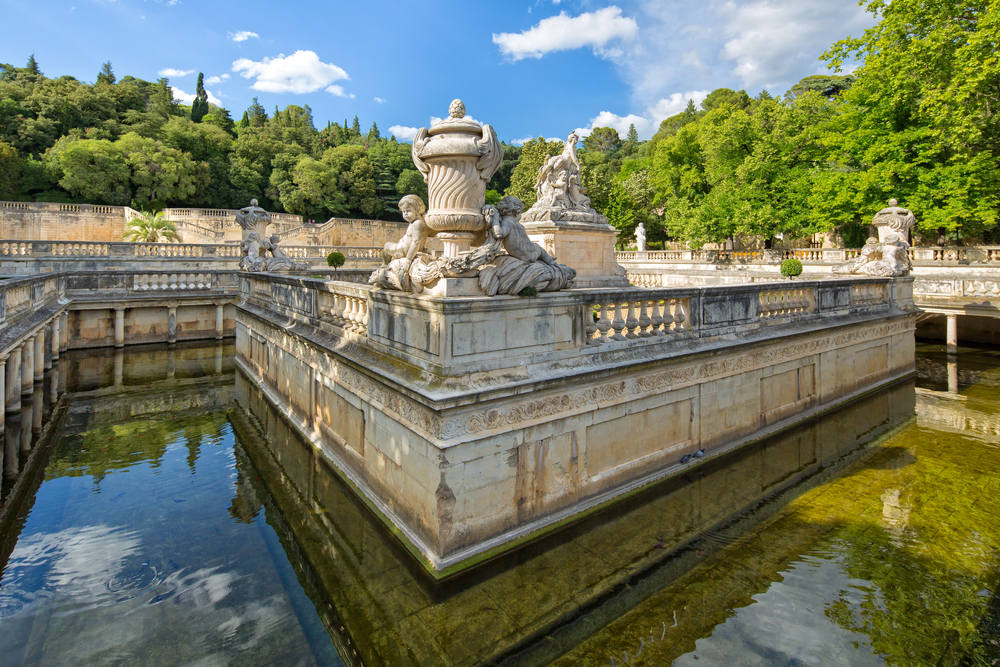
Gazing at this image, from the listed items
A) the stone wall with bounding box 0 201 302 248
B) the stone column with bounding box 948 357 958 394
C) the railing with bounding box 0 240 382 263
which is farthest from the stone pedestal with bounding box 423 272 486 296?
the stone wall with bounding box 0 201 302 248

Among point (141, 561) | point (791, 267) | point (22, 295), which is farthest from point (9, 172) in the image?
point (791, 267)

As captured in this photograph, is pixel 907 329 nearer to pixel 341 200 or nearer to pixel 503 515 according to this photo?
pixel 503 515

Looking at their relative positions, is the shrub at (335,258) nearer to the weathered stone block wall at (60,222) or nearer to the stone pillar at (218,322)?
the stone pillar at (218,322)

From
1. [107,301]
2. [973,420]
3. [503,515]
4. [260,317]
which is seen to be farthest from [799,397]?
[107,301]

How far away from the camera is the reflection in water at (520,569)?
397 cm

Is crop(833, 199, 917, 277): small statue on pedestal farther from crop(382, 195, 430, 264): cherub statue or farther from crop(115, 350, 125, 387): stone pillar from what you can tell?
crop(115, 350, 125, 387): stone pillar

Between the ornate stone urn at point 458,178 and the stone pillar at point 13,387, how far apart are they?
29.9ft

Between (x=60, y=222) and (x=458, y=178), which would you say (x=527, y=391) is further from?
(x=60, y=222)

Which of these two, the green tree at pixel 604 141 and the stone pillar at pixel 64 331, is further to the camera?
the green tree at pixel 604 141

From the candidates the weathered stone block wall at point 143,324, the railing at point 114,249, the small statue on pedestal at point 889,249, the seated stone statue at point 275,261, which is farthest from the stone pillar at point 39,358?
the small statue on pedestal at point 889,249

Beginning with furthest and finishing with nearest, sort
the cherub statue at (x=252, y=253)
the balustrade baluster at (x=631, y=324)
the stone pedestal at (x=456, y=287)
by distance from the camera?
the cherub statue at (x=252, y=253)
the balustrade baluster at (x=631, y=324)
the stone pedestal at (x=456, y=287)

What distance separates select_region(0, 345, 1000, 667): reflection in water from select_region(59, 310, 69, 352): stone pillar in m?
8.95

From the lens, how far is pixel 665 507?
20.1 ft

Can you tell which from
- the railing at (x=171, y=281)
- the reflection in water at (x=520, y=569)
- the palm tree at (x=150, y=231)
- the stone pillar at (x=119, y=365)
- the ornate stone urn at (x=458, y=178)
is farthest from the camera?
the palm tree at (x=150, y=231)
